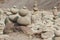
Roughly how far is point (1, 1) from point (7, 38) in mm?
17786

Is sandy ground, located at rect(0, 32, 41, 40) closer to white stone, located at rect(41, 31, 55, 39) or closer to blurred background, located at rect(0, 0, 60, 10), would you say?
white stone, located at rect(41, 31, 55, 39)

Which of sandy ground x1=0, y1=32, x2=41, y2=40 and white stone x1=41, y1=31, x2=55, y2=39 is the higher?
sandy ground x1=0, y1=32, x2=41, y2=40

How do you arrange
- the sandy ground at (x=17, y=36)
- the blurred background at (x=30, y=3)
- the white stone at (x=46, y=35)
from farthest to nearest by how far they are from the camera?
the blurred background at (x=30, y=3)
the white stone at (x=46, y=35)
the sandy ground at (x=17, y=36)

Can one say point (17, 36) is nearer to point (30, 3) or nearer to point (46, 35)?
point (46, 35)

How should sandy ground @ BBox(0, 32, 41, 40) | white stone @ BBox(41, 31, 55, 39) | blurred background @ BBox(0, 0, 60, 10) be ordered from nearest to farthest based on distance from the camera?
1. sandy ground @ BBox(0, 32, 41, 40)
2. white stone @ BBox(41, 31, 55, 39)
3. blurred background @ BBox(0, 0, 60, 10)

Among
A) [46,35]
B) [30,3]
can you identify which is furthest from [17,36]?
[30,3]

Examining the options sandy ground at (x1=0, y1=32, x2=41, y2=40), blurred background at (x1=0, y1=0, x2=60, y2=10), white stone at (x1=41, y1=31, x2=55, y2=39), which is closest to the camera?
sandy ground at (x1=0, y1=32, x2=41, y2=40)

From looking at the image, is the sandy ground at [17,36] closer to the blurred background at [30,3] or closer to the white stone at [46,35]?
the white stone at [46,35]

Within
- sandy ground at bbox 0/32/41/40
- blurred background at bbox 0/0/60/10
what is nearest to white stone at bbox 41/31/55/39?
sandy ground at bbox 0/32/41/40

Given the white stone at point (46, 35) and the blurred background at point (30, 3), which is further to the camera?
the blurred background at point (30, 3)

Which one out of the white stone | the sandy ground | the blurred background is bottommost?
the white stone

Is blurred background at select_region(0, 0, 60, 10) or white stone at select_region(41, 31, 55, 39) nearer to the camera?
white stone at select_region(41, 31, 55, 39)

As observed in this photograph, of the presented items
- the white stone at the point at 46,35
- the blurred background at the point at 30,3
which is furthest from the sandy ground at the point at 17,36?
the blurred background at the point at 30,3

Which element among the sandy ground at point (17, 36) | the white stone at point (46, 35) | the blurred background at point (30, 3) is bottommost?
the white stone at point (46, 35)
